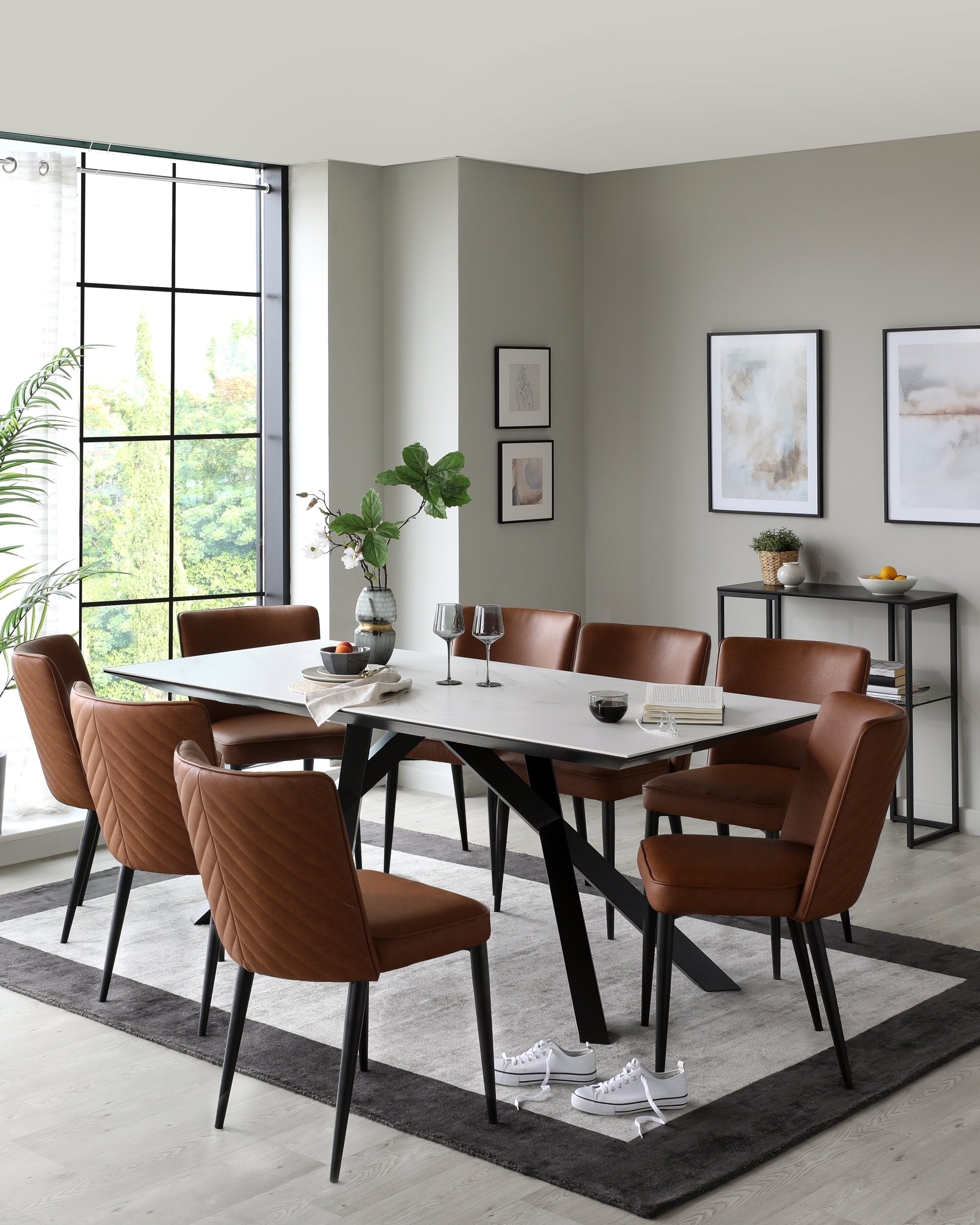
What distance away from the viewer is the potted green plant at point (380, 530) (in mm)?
4547

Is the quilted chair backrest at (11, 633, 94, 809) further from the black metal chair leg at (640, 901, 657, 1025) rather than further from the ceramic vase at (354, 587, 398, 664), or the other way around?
the black metal chair leg at (640, 901, 657, 1025)

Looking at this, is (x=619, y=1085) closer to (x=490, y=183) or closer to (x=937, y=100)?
(x=937, y=100)

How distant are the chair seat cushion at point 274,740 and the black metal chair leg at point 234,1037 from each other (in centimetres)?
162

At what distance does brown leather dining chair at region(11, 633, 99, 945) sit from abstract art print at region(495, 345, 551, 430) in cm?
258

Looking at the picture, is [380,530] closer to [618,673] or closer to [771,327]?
[618,673]

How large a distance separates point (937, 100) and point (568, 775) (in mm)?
2581

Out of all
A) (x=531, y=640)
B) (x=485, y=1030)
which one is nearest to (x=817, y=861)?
(x=485, y=1030)

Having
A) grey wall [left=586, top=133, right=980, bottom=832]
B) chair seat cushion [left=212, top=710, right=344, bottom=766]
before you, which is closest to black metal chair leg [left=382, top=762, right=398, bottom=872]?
chair seat cushion [left=212, top=710, right=344, bottom=766]

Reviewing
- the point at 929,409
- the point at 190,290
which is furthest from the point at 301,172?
the point at 929,409

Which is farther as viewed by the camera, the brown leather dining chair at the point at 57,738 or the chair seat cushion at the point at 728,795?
the brown leather dining chair at the point at 57,738

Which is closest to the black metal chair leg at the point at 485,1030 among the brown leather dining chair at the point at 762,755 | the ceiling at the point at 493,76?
the brown leather dining chair at the point at 762,755

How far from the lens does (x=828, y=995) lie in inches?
141

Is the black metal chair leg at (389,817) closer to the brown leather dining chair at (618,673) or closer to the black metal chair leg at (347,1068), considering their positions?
the brown leather dining chair at (618,673)

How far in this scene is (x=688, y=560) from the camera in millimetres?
6832
